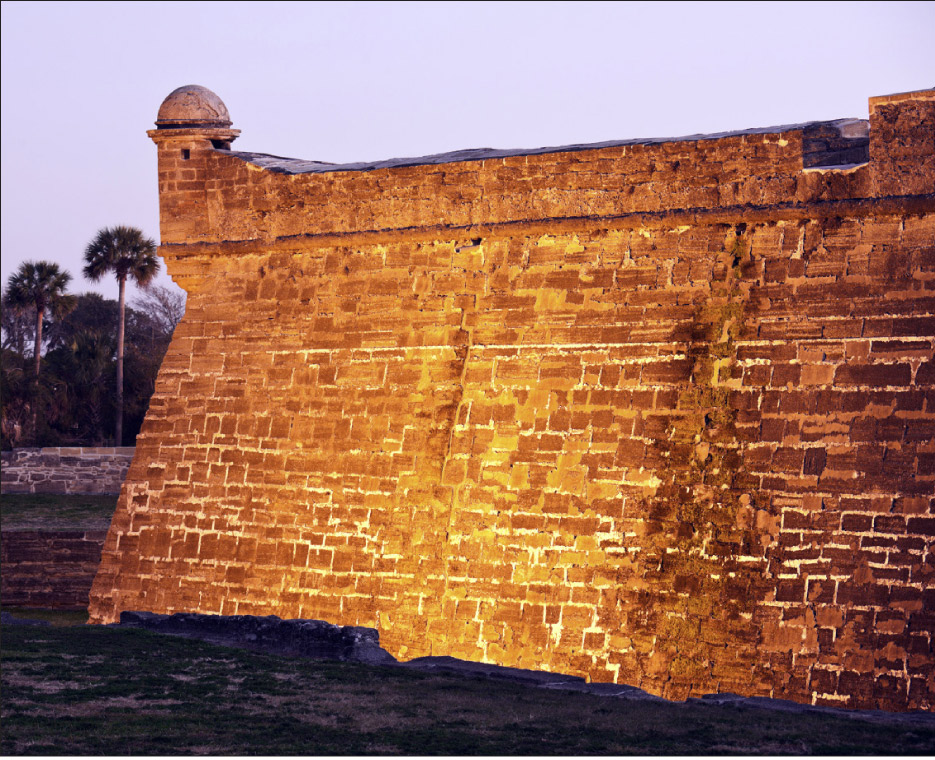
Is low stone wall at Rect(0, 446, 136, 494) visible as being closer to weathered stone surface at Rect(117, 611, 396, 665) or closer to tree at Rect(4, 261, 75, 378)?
tree at Rect(4, 261, 75, 378)

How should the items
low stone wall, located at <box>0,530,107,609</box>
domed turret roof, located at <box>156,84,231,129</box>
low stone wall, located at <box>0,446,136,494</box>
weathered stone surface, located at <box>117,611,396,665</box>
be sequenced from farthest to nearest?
low stone wall, located at <box>0,446,136,494</box>, low stone wall, located at <box>0,530,107,609</box>, domed turret roof, located at <box>156,84,231,129</box>, weathered stone surface, located at <box>117,611,396,665</box>

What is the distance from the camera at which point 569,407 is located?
36.6 feet

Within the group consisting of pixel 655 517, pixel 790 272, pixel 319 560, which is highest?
pixel 790 272

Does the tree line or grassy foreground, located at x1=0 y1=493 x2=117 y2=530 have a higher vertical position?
the tree line

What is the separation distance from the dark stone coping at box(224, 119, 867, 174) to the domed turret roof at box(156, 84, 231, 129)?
422 millimetres

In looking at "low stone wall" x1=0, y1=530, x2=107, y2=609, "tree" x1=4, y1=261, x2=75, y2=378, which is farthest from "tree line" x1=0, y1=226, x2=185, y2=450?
"low stone wall" x1=0, y1=530, x2=107, y2=609

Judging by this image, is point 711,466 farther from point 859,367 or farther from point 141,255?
point 141,255

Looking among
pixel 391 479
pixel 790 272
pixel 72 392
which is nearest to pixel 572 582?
pixel 391 479

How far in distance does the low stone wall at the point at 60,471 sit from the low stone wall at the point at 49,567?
8.73 meters

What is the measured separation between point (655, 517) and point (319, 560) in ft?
10.4

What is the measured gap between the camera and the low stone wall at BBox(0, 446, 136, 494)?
80.0ft

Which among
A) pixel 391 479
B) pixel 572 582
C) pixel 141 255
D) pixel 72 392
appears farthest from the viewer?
pixel 141 255

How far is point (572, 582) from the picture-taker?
10742 millimetres

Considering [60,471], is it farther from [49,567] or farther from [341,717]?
[341,717]
